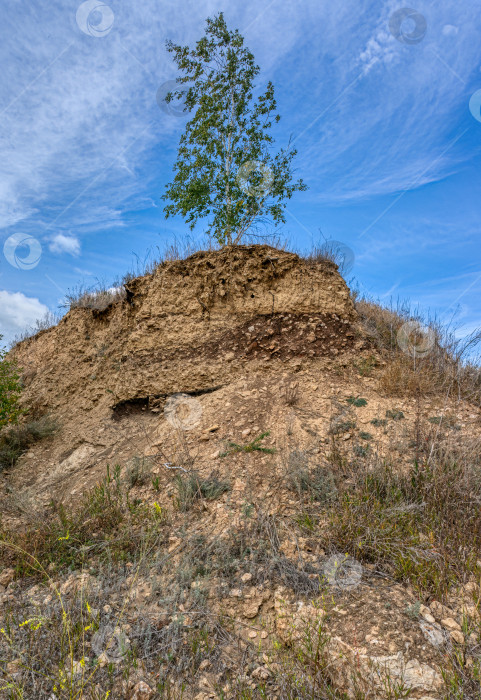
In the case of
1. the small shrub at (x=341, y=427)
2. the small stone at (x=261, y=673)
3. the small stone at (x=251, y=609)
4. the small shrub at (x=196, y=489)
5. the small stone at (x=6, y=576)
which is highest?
the small shrub at (x=341, y=427)

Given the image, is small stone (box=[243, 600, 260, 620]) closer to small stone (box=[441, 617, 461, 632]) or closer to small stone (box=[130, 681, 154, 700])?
small stone (box=[130, 681, 154, 700])

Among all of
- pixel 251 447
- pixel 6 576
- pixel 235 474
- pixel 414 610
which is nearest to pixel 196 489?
pixel 235 474

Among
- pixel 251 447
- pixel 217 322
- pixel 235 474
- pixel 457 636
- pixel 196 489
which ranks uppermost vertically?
pixel 217 322

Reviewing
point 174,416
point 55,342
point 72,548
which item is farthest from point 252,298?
point 55,342

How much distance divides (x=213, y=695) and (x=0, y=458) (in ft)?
22.0

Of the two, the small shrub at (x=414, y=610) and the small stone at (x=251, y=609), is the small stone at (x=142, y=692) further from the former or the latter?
the small shrub at (x=414, y=610)

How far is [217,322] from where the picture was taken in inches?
281

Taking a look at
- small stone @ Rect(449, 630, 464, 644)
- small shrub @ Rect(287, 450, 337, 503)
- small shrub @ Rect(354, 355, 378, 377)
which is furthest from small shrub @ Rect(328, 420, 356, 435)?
small stone @ Rect(449, 630, 464, 644)

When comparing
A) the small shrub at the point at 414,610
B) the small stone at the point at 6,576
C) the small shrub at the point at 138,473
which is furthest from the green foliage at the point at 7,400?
the small shrub at the point at 414,610

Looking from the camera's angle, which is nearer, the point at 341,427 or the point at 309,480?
the point at 309,480

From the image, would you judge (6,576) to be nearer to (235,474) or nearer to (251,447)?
(235,474)

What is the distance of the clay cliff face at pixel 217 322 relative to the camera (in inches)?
260

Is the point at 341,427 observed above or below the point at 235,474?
above

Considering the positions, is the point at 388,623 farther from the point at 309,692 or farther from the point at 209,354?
the point at 209,354
